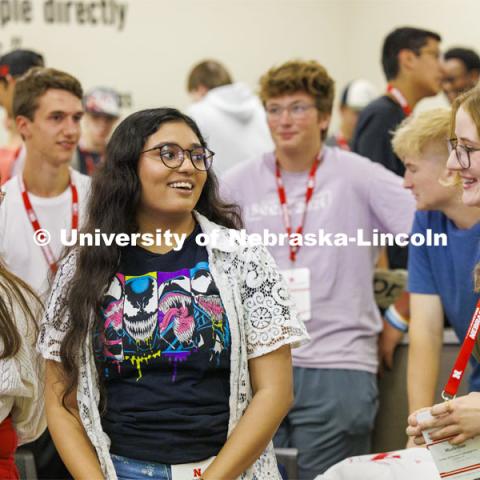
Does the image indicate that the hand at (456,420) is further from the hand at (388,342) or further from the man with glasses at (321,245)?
the hand at (388,342)

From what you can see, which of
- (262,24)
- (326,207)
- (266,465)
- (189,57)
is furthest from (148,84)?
(266,465)

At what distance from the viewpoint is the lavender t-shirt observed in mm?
3250

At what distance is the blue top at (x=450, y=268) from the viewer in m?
2.64

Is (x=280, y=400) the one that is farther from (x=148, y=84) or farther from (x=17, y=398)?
(x=148, y=84)

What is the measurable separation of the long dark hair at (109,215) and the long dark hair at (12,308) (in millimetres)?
133

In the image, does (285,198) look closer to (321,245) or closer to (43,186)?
(321,245)

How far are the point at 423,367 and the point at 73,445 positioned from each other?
3.61 ft

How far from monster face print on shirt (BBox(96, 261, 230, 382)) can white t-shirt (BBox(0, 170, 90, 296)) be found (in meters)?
0.90

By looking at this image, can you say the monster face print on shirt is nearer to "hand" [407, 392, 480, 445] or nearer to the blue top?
"hand" [407, 392, 480, 445]

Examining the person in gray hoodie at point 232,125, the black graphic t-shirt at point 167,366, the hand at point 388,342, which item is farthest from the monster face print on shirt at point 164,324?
the person in gray hoodie at point 232,125

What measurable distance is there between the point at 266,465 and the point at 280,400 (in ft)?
0.56

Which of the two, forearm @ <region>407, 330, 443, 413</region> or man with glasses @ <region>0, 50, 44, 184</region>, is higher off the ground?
man with glasses @ <region>0, 50, 44, 184</region>

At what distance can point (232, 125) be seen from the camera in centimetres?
459

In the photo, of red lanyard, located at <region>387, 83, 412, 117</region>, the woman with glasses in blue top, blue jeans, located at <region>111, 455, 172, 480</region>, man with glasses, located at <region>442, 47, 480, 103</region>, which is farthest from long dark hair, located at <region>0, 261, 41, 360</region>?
man with glasses, located at <region>442, 47, 480, 103</region>
